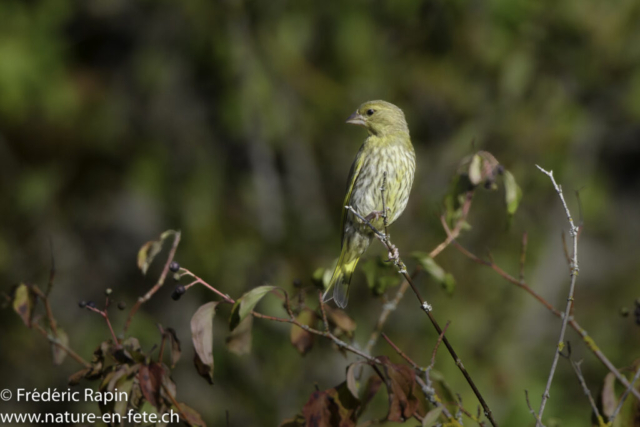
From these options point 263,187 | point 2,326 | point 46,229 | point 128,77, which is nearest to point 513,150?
point 263,187

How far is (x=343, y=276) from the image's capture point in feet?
12.2

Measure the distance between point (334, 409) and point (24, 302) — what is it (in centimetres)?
127

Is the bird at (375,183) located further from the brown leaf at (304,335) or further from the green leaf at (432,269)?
the brown leaf at (304,335)

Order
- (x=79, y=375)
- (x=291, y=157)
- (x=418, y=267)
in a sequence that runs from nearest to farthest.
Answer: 1. (x=79, y=375)
2. (x=418, y=267)
3. (x=291, y=157)

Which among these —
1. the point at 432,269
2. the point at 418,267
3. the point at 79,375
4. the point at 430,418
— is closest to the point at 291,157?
the point at 418,267

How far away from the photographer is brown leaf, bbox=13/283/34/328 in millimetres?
2635

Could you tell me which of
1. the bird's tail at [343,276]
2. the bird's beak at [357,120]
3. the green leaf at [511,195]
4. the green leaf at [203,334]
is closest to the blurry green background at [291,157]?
the bird's beak at [357,120]

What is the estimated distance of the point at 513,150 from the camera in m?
6.95

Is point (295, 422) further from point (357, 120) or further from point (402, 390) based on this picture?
point (357, 120)

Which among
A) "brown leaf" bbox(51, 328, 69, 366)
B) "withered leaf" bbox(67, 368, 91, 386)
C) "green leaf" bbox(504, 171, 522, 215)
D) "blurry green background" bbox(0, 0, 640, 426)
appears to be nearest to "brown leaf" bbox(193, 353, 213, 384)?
"withered leaf" bbox(67, 368, 91, 386)

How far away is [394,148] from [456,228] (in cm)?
83

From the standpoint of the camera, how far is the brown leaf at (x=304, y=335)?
2684mm

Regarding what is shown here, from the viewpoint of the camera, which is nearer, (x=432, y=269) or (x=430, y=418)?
(x=430, y=418)

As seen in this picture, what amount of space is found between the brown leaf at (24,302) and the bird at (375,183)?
4.78ft
